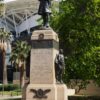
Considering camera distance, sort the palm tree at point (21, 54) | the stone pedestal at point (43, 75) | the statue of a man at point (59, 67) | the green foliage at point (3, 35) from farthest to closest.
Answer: the palm tree at point (21, 54), the green foliage at point (3, 35), the statue of a man at point (59, 67), the stone pedestal at point (43, 75)

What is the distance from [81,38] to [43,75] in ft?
50.3

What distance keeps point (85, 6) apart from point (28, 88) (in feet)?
56.6

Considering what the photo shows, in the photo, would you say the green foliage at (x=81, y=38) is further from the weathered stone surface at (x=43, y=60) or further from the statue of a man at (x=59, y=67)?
the weathered stone surface at (x=43, y=60)

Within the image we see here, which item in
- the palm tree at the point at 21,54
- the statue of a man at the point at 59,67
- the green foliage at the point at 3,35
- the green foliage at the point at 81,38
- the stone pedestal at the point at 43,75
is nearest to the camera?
the stone pedestal at the point at 43,75

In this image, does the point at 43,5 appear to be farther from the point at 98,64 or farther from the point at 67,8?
the point at 67,8

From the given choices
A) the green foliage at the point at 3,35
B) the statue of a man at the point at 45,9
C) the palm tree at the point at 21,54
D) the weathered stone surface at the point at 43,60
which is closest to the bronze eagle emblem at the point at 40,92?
the weathered stone surface at the point at 43,60

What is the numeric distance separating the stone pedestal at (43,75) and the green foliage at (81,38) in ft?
44.2

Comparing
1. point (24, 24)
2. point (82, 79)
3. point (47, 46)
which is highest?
point (24, 24)

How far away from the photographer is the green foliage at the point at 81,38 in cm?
3653

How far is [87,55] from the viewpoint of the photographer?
36.4m

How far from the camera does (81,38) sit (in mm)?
37812

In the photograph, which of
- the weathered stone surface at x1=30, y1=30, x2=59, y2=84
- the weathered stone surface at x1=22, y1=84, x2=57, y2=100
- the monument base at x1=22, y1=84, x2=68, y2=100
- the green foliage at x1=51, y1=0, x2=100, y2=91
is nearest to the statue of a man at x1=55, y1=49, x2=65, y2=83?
the weathered stone surface at x1=30, y1=30, x2=59, y2=84

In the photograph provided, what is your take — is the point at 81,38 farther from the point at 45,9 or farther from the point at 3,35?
the point at 3,35

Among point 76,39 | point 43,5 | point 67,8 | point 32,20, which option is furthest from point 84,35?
point 32,20
